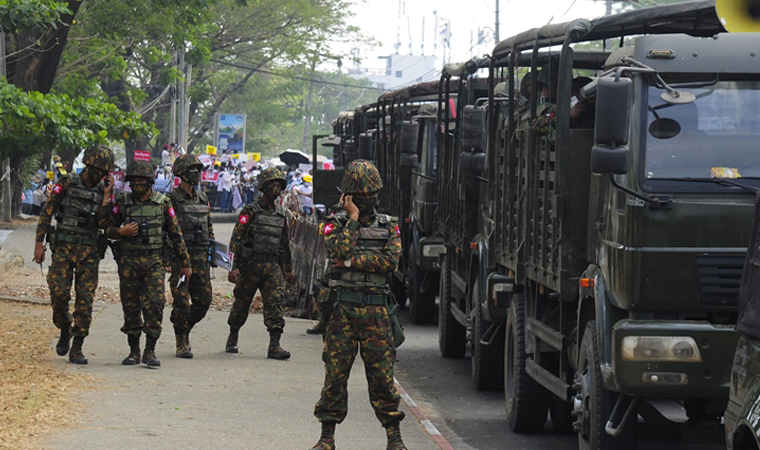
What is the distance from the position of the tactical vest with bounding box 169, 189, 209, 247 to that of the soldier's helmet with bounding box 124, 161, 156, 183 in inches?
31.1

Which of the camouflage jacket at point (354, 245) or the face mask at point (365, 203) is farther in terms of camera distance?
the face mask at point (365, 203)

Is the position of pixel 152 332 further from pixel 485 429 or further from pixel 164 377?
pixel 485 429

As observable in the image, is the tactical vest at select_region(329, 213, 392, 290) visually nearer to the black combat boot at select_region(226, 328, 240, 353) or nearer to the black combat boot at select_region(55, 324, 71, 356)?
the black combat boot at select_region(55, 324, 71, 356)

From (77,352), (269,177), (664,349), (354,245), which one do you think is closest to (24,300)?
(77,352)

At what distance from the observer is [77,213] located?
1027 cm

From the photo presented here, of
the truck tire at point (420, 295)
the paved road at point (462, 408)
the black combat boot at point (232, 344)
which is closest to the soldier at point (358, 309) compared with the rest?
the paved road at point (462, 408)

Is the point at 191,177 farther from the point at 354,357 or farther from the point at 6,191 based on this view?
the point at 6,191

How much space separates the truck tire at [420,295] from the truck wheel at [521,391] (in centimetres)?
594

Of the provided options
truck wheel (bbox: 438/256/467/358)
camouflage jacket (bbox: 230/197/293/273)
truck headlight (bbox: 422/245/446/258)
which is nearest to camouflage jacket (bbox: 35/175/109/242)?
Answer: camouflage jacket (bbox: 230/197/293/273)

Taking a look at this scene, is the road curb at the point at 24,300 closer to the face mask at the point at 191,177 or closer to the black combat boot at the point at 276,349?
the black combat boot at the point at 276,349

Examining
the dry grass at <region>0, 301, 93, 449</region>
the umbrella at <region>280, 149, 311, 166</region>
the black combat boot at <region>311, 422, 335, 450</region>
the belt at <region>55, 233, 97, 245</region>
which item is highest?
the umbrella at <region>280, 149, 311, 166</region>

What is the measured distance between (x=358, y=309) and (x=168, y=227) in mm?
3783

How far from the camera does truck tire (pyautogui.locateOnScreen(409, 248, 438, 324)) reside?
14961mm

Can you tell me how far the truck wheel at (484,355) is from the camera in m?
10.2
